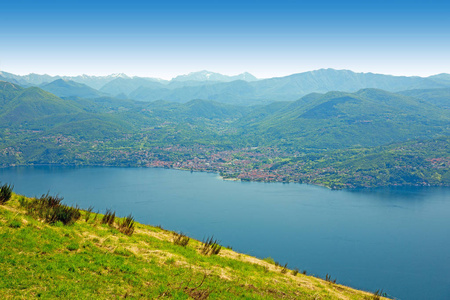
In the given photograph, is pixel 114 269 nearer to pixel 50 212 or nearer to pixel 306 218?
pixel 50 212

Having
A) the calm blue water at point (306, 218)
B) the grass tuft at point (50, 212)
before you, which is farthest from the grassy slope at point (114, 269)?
the calm blue water at point (306, 218)

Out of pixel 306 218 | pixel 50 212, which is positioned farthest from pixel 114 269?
pixel 306 218

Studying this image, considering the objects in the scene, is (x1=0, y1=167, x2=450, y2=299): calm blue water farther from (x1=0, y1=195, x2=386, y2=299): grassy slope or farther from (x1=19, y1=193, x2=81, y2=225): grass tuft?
(x1=19, y1=193, x2=81, y2=225): grass tuft

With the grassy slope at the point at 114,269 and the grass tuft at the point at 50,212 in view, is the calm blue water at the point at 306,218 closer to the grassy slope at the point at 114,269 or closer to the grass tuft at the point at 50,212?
the grassy slope at the point at 114,269

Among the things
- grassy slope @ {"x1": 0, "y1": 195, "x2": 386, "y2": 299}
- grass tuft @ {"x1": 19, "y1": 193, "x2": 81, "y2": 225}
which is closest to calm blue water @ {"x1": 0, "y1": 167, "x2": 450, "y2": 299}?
grassy slope @ {"x1": 0, "y1": 195, "x2": 386, "y2": 299}

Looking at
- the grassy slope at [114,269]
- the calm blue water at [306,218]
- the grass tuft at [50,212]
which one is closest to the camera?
the grassy slope at [114,269]

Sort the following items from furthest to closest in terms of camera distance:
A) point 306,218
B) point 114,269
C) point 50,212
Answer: point 306,218 < point 50,212 < point 114,269

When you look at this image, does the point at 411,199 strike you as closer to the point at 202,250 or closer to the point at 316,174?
the point at 316,174
